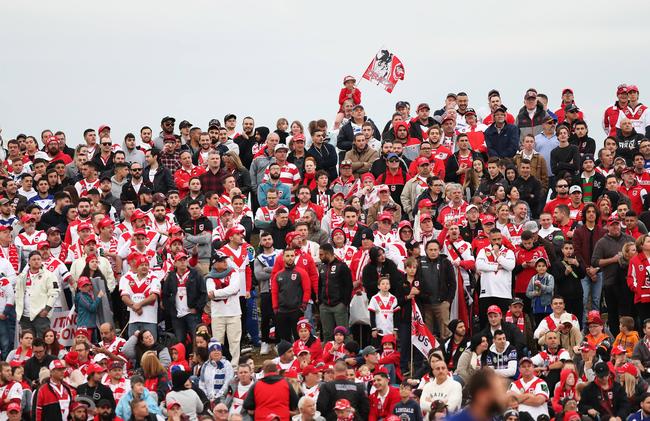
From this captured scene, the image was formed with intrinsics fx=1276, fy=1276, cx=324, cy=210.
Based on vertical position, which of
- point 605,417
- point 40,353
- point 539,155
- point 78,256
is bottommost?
point 605,417

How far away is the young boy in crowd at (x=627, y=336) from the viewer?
17.5 m

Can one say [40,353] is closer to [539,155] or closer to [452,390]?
[452,390]

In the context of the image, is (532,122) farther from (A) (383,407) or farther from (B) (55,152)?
(A) (383,407)

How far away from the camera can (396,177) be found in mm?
22266

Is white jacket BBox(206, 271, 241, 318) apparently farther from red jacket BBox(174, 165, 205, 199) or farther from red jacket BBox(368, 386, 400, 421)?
red jacket BBox(174, 165, 205, 199)

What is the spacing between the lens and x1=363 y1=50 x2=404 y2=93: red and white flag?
89.6ft

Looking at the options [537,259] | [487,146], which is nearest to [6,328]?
[537,259]

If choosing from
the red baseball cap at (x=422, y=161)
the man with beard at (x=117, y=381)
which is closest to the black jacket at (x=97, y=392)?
the man with beard at (x=117, y=381)

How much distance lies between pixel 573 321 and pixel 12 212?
9.53 m

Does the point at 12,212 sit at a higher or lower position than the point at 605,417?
higher

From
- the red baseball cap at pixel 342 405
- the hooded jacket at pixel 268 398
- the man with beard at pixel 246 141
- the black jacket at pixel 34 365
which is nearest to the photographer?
the red baseball cap at pixel 342 405

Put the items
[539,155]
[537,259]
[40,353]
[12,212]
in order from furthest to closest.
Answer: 1. [539,155]
2. [12,212]
3. [537,259]
4. [40,353]

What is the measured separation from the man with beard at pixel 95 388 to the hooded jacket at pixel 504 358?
5.02m

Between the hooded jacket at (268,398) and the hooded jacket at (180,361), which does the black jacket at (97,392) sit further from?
the hooded jacket at (268,398)
